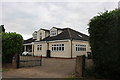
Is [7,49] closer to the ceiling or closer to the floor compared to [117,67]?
closer to the ceiling

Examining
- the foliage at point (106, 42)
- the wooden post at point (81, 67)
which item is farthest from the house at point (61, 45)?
the foliage at point (106, 42)

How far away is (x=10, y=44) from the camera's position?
19.7 meters

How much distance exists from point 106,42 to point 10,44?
1172 cm

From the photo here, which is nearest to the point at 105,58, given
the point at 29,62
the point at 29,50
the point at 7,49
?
the point at 29,62

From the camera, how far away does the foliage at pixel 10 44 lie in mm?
19628

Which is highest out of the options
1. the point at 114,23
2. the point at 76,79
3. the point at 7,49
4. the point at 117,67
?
the point at 114,23

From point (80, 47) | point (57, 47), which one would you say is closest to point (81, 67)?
point (80, 47)

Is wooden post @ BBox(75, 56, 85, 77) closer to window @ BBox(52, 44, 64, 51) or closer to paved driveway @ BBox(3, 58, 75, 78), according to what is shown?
paved driveway @ BBox(3, 58, 75, 78)

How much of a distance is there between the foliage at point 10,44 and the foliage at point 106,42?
10.1 metres

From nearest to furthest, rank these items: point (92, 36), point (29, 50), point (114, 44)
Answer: point (114, 44), point (92, 36), point (29, 50)

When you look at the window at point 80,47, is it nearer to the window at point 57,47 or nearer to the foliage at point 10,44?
the window at point 57,47

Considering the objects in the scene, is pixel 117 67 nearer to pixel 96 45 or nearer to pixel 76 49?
pixel 96 45

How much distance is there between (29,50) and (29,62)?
2262cm

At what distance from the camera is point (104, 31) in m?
12.0
